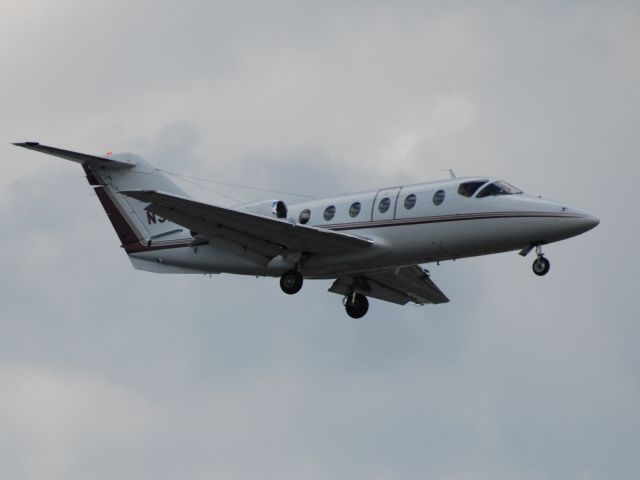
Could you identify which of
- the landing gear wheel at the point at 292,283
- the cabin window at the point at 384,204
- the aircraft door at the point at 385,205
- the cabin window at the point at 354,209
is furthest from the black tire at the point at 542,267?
the landing gear wheel at the point at 292,283

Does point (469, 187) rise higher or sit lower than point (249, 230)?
higher

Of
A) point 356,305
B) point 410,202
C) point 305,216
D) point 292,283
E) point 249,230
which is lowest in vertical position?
point 292,283

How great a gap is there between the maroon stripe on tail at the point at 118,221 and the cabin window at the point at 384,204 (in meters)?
7.87

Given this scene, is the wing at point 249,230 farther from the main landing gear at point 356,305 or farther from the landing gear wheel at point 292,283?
the main landing gear at point 356,305

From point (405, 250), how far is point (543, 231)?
350 centimetres

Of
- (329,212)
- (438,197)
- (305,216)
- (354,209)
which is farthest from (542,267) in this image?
(305,216)

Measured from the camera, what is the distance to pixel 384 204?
34.8 m

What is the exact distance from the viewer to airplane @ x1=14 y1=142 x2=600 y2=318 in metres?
33.4

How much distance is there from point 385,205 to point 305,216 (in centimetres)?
252

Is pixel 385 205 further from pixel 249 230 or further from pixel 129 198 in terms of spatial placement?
pixel 129 198

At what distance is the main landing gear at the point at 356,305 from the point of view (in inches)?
1522

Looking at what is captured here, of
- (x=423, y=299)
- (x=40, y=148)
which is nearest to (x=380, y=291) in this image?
(x=423, y=299)

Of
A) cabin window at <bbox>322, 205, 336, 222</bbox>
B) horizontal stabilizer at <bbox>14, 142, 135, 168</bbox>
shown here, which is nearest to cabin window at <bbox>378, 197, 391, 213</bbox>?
cabin window at <bbox>322, 205, 336, 222</bbox>

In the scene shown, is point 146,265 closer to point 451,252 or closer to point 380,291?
point 380,291
